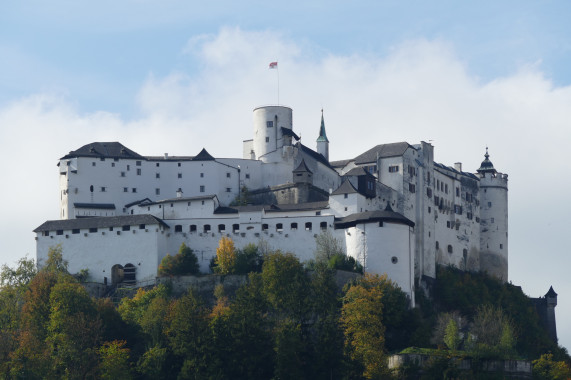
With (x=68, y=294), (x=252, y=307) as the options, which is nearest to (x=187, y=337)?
(x=252, y=307)

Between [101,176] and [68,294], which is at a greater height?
[101,176]

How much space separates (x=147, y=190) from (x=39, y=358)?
25.3m

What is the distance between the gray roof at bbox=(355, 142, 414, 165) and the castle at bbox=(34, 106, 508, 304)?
5.2 inches

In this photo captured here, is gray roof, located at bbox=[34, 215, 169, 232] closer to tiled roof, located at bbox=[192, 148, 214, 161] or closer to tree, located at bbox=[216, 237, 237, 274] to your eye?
tree, located at bbox=[216, 237, 237, 274]

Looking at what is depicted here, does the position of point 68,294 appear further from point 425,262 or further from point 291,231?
point 425,262

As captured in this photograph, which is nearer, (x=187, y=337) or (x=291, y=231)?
(x=187, y=337)

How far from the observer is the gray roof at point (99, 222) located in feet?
307

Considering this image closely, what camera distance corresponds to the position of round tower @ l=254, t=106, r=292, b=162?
346 feet

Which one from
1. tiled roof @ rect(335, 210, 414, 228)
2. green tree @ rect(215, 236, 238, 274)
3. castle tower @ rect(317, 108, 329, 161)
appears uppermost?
castle tower @ rect(317, 108, 329, 161)

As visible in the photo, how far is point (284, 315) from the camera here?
81.7m

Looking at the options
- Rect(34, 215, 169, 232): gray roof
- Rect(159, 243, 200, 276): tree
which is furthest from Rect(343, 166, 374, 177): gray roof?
Rect(34, 215, 169, 232): gray roof

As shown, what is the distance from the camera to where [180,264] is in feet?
297

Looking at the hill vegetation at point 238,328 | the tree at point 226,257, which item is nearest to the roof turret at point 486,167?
the hill vegetation at point 238,328

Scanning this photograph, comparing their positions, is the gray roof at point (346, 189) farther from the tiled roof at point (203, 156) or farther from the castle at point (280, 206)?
the tiled roof at point (203, 156)
